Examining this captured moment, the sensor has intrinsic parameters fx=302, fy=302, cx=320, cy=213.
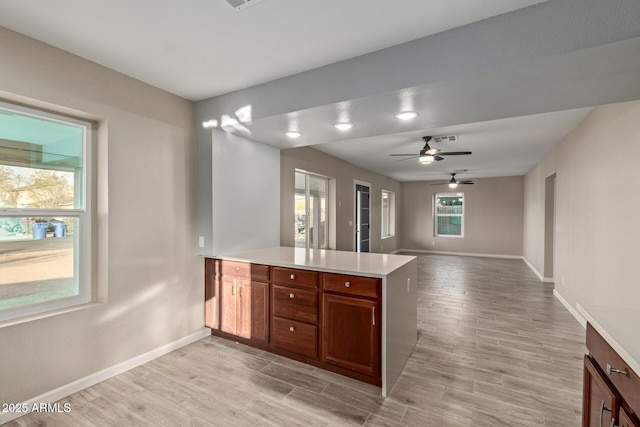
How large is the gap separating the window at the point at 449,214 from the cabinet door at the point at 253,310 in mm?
8630

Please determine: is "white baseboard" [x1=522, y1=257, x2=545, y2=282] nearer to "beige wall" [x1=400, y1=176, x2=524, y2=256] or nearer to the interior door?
"beige wall" [x1=400, y1=176, x2=524, y2=256]

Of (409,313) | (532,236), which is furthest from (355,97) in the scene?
(532,236)

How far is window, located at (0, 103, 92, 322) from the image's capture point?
210 centimetres

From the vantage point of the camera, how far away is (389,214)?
10.0 metres

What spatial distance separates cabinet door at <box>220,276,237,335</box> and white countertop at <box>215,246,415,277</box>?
0.26m

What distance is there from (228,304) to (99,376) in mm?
1154

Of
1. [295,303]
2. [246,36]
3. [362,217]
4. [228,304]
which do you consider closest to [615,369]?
[295,303]

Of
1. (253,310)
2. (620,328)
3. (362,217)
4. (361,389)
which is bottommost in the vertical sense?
(361,389)

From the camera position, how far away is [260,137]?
11.3ft

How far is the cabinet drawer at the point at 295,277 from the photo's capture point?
104 inches

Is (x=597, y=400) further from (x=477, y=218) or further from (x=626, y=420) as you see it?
(x=477, y=218)

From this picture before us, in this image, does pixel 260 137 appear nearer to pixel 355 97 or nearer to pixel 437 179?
pixel 355 97

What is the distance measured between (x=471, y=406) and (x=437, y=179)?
336 inches

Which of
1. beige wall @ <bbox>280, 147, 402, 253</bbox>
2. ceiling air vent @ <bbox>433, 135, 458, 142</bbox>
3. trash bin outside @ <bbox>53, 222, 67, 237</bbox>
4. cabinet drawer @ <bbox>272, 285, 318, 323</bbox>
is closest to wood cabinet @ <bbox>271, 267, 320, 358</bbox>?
cabinet drawer @ <bbox>272, 285, 318, 323</bbox>
